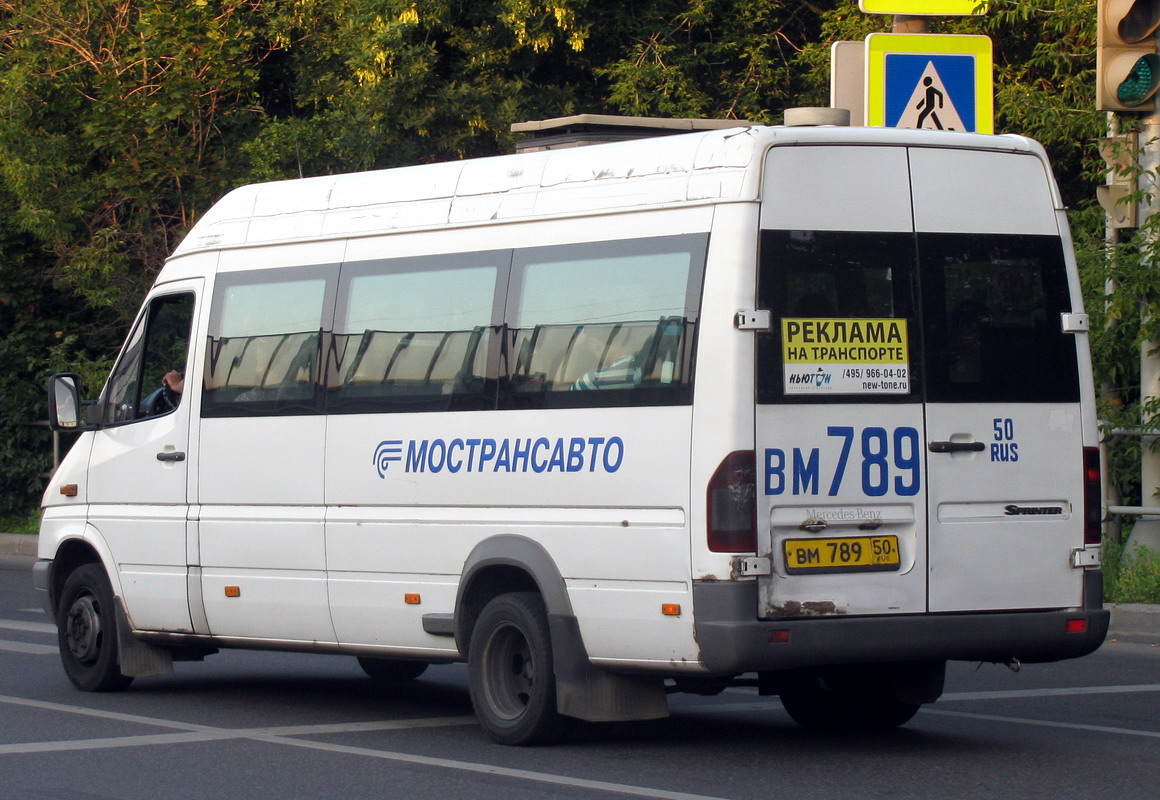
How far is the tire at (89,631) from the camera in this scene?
33.5 feet

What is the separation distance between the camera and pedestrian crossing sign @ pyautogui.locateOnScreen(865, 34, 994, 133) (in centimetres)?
1250

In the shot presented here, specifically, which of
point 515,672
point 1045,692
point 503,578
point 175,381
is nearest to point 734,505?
point 503,578

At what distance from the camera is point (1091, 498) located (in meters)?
7.96

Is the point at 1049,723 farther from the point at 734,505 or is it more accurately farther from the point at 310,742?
the point at 310,742

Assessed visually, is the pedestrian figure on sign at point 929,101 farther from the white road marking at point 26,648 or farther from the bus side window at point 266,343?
the white road marking at point 26,648

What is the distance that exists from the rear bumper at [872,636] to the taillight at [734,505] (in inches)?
6.2

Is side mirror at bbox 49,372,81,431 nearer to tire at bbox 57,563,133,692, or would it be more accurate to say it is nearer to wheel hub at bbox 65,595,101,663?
tire at bbox 57,563,133,692

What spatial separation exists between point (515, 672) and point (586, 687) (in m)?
0.59

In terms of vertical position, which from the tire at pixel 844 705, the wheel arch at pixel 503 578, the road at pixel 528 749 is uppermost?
the wheel arch at pixel 503 578

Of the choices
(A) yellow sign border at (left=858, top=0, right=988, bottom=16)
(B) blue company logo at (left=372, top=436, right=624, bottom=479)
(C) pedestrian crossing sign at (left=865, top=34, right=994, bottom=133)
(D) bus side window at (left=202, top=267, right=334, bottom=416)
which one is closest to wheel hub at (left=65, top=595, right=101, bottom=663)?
(D) bus side window at (left=202, top=267, right=334, bottom=416)

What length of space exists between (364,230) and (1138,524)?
728cm

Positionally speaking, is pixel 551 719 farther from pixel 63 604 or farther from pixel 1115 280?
pixel 1115 280

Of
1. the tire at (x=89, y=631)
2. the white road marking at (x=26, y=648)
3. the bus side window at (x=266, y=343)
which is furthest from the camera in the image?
the white road marking at (x=26, y=648)

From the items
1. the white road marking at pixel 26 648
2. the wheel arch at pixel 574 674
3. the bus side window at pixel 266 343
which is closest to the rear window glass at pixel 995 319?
the wheel arch at pixel 574 674
